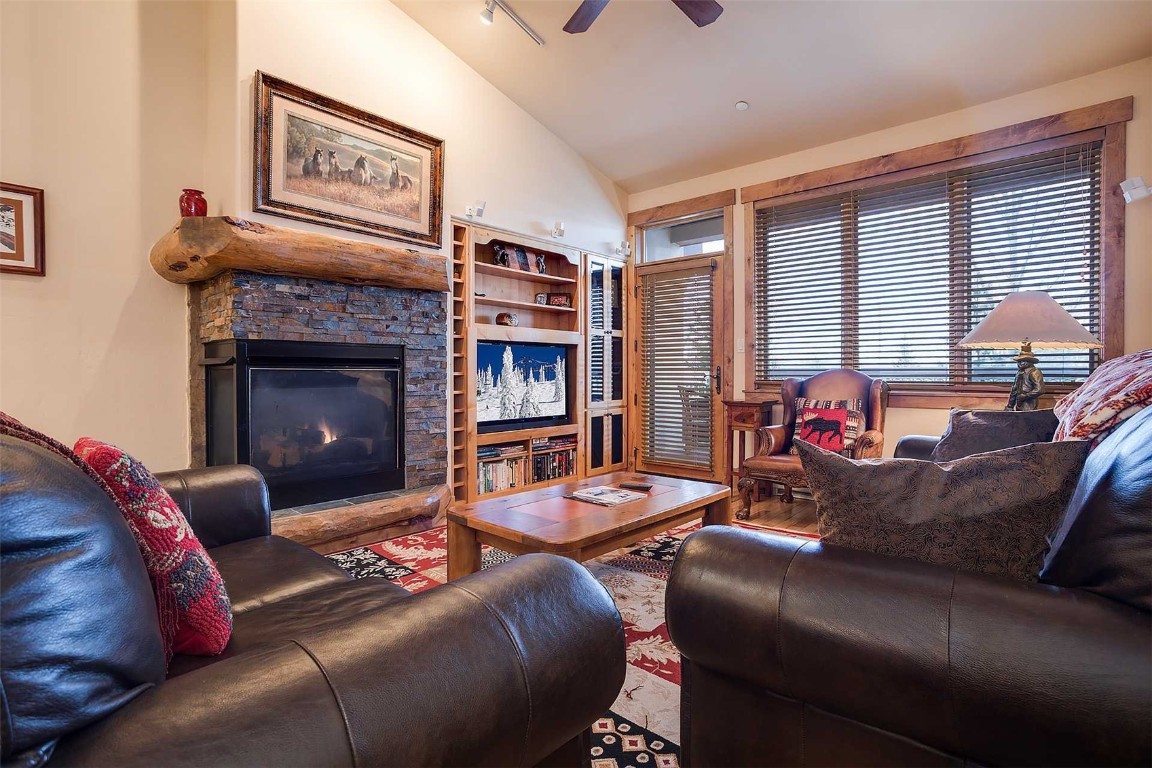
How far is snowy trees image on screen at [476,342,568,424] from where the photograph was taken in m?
4.26

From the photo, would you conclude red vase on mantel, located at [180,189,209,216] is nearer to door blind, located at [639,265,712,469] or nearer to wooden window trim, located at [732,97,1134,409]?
door blind, located at [639,265,712,469]

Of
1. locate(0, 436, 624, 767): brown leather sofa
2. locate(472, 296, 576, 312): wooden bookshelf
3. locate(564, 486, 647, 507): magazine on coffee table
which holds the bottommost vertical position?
locate(564, 486, 647, 507): magazine on coffee table

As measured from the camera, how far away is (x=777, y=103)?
3.89 m

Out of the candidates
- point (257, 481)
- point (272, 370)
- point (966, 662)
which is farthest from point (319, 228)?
point (966, 662)

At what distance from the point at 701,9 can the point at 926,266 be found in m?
2.41

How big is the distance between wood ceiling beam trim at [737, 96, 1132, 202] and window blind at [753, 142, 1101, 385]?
12 centimetres

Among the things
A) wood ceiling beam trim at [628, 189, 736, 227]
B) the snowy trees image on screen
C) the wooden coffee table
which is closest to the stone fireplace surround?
the snowy trees image on screen

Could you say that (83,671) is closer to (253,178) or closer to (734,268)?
(253,178)

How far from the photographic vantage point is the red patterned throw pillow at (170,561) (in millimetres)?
835

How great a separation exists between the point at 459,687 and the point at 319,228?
10.4 feet

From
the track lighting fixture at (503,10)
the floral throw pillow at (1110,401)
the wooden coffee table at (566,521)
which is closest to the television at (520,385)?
the wooden coffee table at (566,521)

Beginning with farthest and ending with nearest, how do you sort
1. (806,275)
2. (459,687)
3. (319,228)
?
(806,275), (319,228), (459,687)

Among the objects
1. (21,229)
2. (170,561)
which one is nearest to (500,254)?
(21,229)

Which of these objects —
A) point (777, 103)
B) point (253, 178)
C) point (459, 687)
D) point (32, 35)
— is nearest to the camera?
point (459, 687)
